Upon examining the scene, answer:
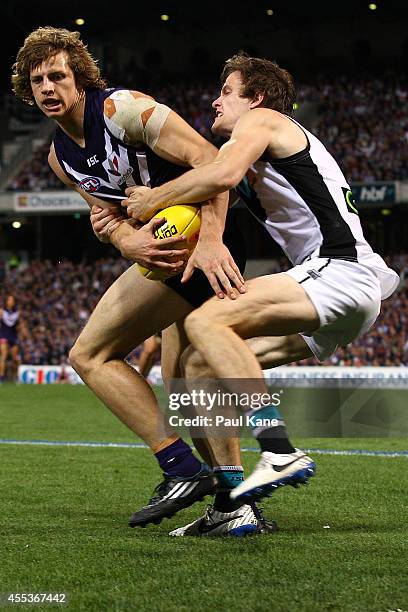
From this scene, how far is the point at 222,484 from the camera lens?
505 centimetres

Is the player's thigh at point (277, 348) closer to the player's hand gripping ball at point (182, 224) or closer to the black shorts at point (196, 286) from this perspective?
the black shorts at point (196, 286)

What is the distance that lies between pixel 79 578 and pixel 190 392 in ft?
Answer: 4.87

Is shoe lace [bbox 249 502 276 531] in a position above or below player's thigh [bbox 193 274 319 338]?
below

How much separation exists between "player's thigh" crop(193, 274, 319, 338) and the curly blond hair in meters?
1.51

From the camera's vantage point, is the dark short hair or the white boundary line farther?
the white boundary line

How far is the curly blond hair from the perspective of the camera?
5.09 metres

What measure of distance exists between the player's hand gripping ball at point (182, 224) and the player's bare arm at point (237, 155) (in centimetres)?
5

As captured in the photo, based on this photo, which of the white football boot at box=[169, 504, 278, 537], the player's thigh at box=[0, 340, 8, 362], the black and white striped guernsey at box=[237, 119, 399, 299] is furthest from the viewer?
the player's thigh at box=[0, 340, 8, 362]

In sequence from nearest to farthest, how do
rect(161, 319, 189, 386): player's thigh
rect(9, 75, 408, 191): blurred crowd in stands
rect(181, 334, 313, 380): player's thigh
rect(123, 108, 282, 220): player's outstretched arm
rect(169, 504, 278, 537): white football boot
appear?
rect(123, 108, 282, 220): player's outstretched arm
rect(169, 504, 278, 537): white football boot
rect(181, 334, 313, 380): player's thigh
rect(161, 319, 189, 386): player's thigh
rect(9, 75, 408, 191): blurred crowd in stands

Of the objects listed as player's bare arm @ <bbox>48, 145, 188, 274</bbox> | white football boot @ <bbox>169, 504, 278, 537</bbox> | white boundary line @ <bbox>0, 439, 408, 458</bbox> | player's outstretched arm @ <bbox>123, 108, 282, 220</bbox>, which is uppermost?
player's outstretched arm @ <bbox>123, 108, 282, 220</bbox>

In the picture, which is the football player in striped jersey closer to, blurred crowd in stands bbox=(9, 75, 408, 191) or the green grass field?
the green grass field

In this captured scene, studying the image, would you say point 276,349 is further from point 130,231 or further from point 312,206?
point 130,231

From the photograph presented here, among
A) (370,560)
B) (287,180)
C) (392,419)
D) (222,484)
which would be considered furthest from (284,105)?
(392,419)

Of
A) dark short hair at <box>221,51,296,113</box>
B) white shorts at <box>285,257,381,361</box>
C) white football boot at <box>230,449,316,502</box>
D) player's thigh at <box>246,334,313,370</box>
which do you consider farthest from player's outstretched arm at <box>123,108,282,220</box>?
white football boot at <box>230,449,316,502</box>
